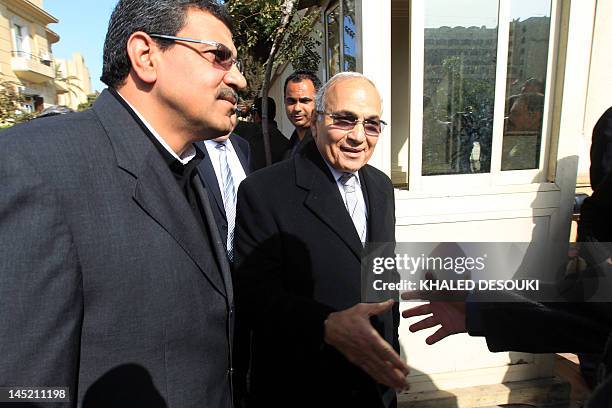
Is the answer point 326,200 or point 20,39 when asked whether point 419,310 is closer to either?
point 326,200

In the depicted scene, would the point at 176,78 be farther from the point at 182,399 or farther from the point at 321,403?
the point at 321,403

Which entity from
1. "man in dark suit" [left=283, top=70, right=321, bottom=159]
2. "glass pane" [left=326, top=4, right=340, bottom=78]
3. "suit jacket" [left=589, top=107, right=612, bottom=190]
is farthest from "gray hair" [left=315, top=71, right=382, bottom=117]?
"glass pane" [left=326, top=4, right=340, bottom=78]

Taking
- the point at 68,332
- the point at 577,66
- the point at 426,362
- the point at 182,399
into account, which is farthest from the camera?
the point at 426,362

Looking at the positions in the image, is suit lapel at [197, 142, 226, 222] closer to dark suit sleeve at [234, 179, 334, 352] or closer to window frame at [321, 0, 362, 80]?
dark suit sleeve at [234, 179, 334, 352]

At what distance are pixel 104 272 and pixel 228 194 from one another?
1.76 m

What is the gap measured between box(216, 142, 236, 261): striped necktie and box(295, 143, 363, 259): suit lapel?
0.92 m

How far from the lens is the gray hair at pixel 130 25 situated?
119cm

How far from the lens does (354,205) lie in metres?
1.88

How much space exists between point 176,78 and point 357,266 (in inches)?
39.9

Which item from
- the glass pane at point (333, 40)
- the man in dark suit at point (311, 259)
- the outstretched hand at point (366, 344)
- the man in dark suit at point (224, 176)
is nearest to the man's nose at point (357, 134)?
the man in dark suit at point (311, 259)

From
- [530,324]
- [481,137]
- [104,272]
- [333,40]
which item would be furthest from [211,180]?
[333,40]

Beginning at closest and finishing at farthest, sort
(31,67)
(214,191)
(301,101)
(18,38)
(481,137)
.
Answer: (214,191) → (481,137) → (301,101) → (31,67) → (18,38)

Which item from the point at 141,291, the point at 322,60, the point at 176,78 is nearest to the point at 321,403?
the point at 141,291

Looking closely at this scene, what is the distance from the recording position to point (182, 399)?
1.13m
